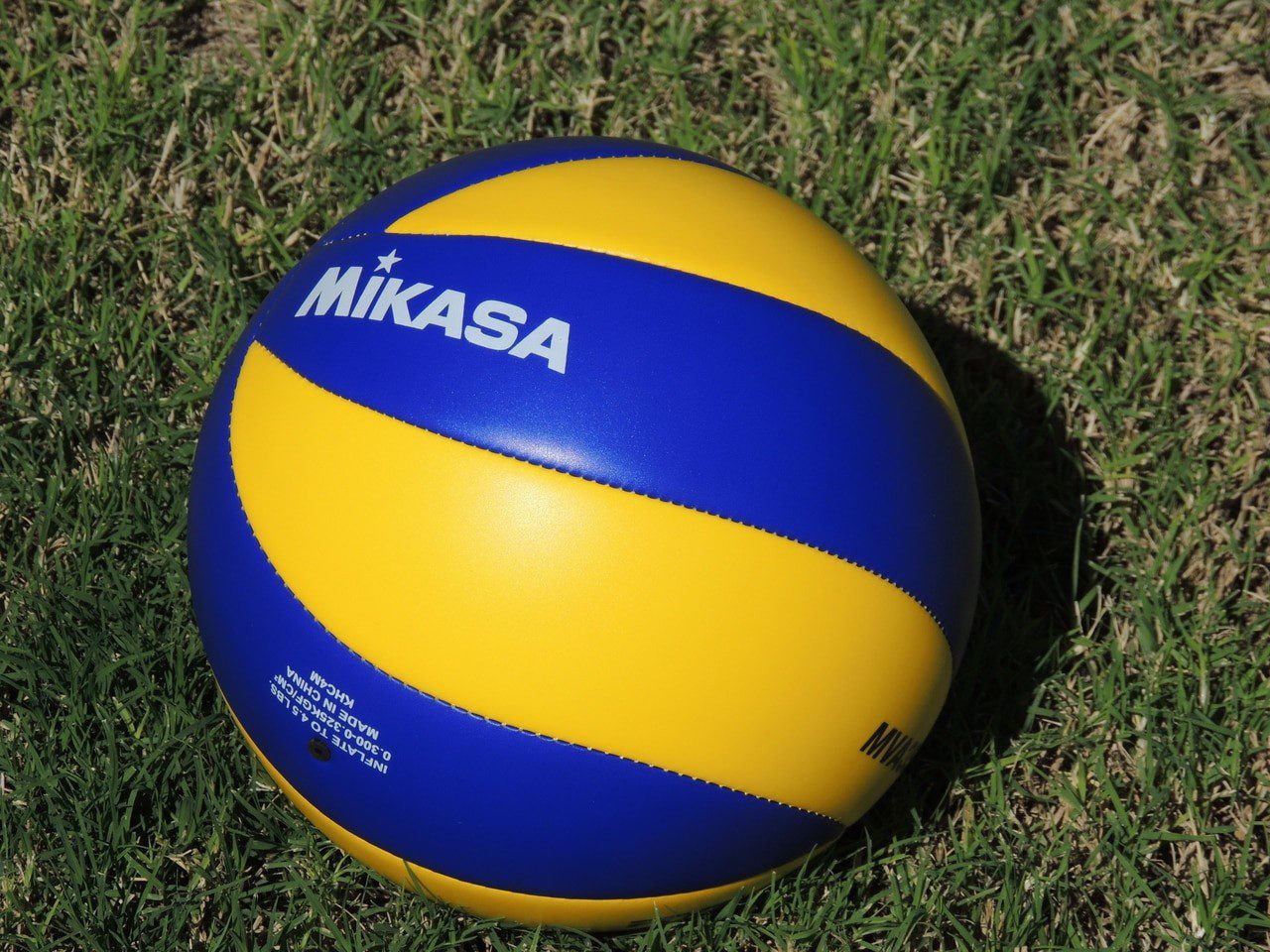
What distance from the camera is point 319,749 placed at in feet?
8.68

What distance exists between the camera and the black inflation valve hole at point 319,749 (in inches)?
103

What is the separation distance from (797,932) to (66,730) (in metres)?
1.71

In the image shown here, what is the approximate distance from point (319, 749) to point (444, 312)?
0.83 metres

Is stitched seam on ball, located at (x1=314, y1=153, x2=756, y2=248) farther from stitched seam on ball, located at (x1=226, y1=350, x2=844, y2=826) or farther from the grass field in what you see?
the grass field

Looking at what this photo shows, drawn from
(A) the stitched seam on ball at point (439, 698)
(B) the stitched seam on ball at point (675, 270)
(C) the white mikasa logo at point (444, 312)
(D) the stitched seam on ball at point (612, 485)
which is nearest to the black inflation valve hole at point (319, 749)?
(A) the stitched seam on ball at point (439, 698)

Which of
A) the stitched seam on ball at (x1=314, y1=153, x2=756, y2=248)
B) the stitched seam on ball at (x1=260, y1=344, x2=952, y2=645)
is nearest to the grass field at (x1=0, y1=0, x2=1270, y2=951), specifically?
the stitched seam on ball at (x1=260, y1=344, x2=952, y2=645)

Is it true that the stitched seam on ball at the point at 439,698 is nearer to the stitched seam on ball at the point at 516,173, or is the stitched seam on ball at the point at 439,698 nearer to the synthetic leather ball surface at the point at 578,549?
the synthetic leather ball surface at the point at 578,549

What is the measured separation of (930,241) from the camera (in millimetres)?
Answer: 4258

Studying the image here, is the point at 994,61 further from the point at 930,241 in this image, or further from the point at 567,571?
the point at 567,571

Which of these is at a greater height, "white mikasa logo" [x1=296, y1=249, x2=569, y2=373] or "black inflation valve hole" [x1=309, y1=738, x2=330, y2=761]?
"white mikasa logo" [x1=296, y1=249, x2=569, y2=373]

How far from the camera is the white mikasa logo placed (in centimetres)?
255

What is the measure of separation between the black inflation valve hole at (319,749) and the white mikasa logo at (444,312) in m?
0.78

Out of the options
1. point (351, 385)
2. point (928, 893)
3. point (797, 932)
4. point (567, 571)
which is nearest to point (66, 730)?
point (351, 385)

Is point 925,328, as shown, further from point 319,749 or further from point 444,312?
point 319,749
